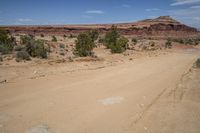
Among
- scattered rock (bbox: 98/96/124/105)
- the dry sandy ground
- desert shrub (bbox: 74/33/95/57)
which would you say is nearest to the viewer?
the dry sandy ground

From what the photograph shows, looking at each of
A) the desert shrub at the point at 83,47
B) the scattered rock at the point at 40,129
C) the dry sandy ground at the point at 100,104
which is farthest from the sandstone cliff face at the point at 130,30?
the scattered rock at the point at 40,129

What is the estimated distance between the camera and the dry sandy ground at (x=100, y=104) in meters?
6.44

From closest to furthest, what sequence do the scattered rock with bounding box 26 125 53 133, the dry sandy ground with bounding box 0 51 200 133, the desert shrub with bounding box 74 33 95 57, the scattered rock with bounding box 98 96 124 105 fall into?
the scattered rock with bounding box 26 125 53 133, the dry sandy ground with bounding box 0 51 200 133, the scattered rock with bounding box 98 96 124 105, the desert shrub with bounding box 74 33 95 57

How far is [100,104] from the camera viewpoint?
26.7ft

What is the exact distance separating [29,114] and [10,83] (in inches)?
161

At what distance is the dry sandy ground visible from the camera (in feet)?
21.1

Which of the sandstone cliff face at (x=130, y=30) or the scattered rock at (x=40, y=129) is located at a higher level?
the sandstone cliff face at (x=130, y=30)

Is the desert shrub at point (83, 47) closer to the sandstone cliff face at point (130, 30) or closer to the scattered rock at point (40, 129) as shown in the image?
the scattered rock at point (40, 129)

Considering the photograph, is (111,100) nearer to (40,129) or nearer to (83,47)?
(40,129)

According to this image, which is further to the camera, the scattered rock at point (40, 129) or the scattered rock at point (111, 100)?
the scattered rock at point (111, 100)

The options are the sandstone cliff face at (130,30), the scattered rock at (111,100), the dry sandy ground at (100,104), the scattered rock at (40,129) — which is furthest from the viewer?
the sandstone cliff face at (130,30)

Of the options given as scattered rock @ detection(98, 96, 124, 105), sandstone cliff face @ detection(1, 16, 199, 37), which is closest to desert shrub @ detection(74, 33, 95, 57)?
scattered rock @ detection(98, 96, 124, 105)

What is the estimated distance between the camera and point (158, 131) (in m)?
6.27

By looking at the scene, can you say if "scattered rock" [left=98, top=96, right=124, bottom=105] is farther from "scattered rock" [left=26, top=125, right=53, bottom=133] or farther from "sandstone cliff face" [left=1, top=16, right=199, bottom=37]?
"sandstone cliff face" [left=1, top=16, right=199, bottom=37]
